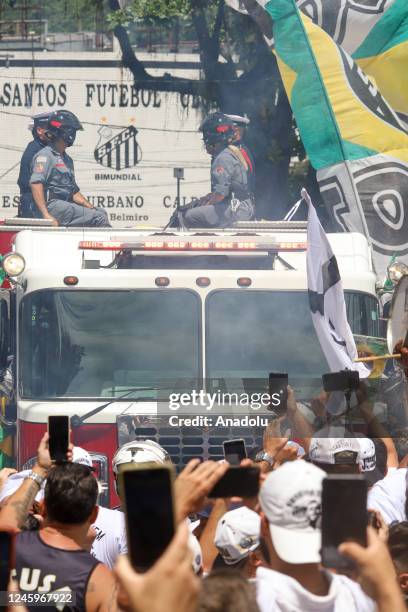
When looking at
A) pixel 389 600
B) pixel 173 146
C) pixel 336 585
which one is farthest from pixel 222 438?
pixel 173 146

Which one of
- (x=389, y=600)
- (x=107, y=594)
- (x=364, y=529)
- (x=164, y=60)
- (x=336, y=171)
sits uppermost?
(x=164, y=60)

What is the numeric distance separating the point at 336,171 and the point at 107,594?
27.5ft

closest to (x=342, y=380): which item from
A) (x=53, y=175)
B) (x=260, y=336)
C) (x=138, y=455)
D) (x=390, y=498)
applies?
(x=138, y=455)

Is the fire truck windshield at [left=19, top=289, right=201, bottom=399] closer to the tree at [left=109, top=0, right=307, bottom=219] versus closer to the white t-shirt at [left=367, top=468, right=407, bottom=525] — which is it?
the white t-shirt at [left=367, top=468, right=407, bottom=525]

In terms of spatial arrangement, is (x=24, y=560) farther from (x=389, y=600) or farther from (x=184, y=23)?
(x=184, y=23)

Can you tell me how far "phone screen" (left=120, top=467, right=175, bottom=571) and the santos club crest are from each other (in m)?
21.6

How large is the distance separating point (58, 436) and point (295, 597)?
1348 mm

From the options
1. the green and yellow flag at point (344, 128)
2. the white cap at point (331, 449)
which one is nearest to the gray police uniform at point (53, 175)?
the green and yellow flag at point (344, 128)

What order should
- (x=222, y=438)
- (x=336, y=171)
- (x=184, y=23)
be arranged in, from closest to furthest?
(x=222, y=438)
(x=336, y=171)
(x=184, y=23)

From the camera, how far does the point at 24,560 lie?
357 centimetres

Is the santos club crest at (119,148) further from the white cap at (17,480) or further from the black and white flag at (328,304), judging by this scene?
the white cap at (17,480)

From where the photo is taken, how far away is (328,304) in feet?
21.5

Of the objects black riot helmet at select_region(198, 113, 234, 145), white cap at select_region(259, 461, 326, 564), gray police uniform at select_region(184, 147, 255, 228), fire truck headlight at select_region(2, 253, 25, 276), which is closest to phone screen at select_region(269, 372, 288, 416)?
fire truck headlight at select_region(2, 253, 25, 276)

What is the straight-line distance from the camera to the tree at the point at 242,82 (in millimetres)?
19562
